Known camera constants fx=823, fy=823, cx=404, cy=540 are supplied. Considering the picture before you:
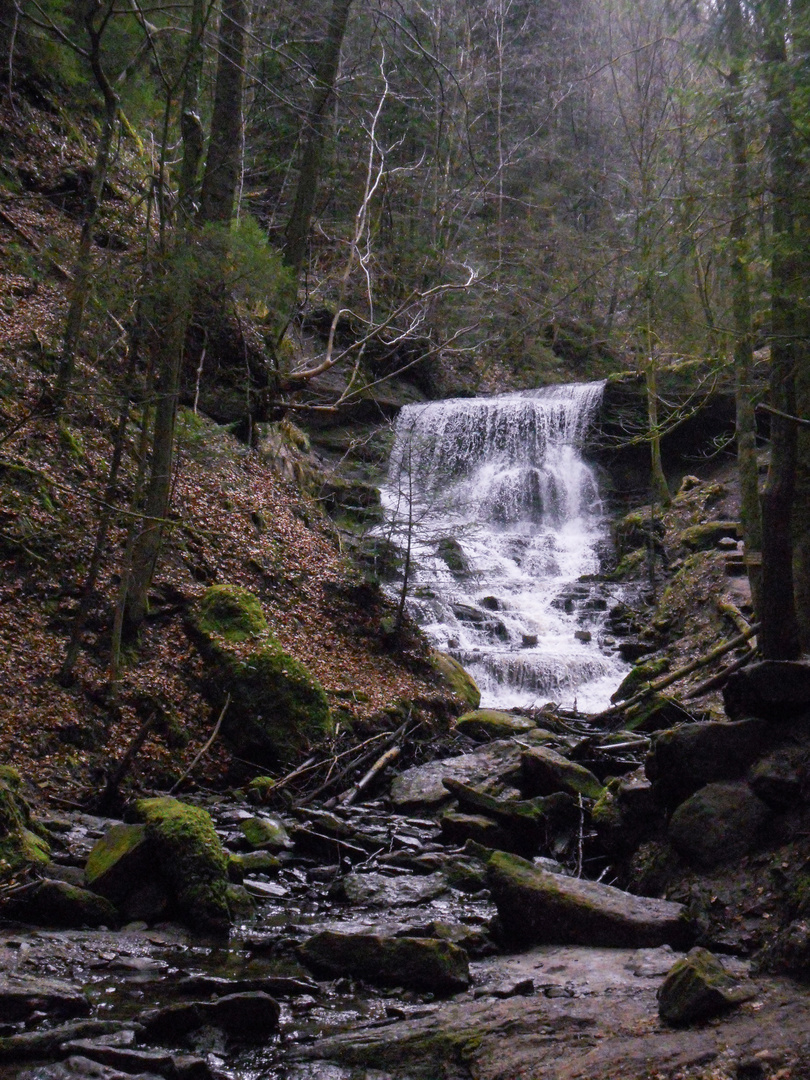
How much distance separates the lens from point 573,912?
4621 mm

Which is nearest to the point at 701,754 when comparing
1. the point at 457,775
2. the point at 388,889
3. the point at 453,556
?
the point at 388,889

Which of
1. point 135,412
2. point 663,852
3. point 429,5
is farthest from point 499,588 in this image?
point 663,852

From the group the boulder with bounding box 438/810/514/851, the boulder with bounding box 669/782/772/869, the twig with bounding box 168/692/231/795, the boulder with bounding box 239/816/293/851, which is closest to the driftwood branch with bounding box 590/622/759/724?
the boulder with bounding box 438/810/514/851

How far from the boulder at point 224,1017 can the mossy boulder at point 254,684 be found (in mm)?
4499

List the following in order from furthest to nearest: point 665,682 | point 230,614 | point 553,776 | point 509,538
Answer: point 509,538
point 665,682
point 230,614
point 553,776

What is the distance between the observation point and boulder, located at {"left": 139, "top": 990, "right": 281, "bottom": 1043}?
137 inches

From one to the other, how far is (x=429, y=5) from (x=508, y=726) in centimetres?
934

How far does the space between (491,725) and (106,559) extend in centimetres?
479

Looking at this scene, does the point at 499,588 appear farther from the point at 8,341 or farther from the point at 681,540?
the point at 8,341

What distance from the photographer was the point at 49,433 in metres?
8.51

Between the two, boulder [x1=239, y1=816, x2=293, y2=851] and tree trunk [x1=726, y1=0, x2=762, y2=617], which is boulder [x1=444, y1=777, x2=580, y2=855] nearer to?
boulder [x1=239, y1=816, x2=293, y2=851]

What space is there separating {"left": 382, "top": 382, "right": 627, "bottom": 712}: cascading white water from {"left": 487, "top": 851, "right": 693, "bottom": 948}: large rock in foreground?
23.2ft

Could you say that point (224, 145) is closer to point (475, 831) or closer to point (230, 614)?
point (230, 614)

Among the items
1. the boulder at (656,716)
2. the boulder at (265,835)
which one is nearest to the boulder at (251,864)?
the boulder at (265,835)
